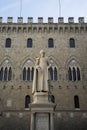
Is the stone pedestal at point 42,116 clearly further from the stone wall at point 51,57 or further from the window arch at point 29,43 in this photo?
the window arch at point 29,43

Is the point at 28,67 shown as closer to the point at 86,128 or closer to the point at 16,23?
the point at 16,23

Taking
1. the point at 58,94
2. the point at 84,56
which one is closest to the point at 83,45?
the point at 84,56

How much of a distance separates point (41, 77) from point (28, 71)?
13797 millimetres

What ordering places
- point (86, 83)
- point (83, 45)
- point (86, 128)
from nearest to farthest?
1. point (86, 128)
2. point (86, 83)
3. point (83, 45)

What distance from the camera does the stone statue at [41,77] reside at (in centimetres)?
1027

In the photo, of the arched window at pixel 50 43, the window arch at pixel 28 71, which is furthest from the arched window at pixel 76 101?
the arched window at pixel 50 43

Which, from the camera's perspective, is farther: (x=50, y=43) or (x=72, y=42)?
(x=72, y=42)

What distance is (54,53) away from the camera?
24719 millimetres

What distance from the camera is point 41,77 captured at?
10.5 m

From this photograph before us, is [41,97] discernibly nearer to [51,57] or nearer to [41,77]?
[41,77]

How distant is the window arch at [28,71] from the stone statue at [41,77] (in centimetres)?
1313

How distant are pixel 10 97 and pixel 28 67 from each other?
3.65 m

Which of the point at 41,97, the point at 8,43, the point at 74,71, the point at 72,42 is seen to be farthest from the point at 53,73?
the point at 41,97

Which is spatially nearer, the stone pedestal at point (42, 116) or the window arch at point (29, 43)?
the stone pedestal at point (42, 116)
